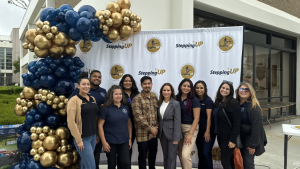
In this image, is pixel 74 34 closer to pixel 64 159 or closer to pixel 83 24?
pixel 83 24

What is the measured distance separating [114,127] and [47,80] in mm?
1288

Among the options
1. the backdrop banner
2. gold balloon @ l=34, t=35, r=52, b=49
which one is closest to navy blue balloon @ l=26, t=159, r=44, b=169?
the backdrop banner

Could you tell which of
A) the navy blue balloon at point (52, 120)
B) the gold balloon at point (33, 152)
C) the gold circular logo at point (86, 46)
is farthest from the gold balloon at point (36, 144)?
the gold circular logo at point (86, 46)

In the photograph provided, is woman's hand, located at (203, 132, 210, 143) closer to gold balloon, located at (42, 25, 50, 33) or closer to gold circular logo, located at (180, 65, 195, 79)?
gold circular logo, located at (180, 65, 195, 79)

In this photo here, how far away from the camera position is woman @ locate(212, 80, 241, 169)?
8.15ft

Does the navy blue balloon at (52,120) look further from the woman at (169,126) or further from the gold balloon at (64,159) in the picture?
the woman at (169,126)

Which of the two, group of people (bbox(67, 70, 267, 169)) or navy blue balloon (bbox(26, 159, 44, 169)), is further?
navy blue balloon (bbox(26, 159, 44, 169))

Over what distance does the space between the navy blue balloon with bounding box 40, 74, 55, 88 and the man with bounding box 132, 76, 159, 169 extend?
132 cm

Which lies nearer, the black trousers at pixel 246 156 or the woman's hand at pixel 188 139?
the black trousers at pixel 246 156

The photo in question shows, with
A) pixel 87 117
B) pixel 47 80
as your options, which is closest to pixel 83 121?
pixel 87 117

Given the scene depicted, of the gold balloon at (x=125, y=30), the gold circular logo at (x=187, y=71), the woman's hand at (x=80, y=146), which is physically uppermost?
the gold balloon at (x=125, y=30)

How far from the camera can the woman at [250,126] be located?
243 centimetres

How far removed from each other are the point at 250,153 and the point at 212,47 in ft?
6.33

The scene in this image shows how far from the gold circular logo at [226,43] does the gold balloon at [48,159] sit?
132 inches
